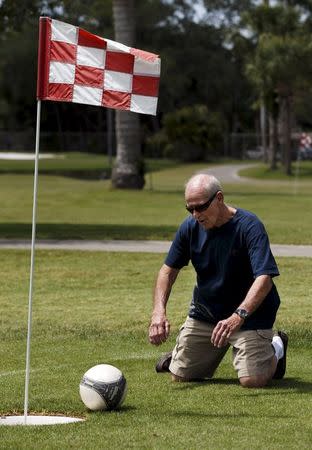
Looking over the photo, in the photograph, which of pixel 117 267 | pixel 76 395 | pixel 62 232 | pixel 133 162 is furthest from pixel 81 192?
pixel 76 395

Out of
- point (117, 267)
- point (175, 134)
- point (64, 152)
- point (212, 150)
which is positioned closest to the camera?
point (117, 267)

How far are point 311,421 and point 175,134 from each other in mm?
68334

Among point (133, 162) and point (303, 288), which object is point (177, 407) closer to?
point (303, 288)

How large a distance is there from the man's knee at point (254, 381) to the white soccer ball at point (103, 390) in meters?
1.08

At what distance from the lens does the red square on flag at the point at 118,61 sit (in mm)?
8000

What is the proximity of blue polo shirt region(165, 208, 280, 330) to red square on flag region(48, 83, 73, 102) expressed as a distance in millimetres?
1213

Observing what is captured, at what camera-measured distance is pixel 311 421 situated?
24.0 feet

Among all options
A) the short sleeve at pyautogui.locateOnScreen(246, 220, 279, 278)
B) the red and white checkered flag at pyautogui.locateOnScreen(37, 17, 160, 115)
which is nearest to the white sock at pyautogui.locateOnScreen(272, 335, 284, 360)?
the short sleeve at pyautogui.locateOnScreen(246, 220, 279, 278)

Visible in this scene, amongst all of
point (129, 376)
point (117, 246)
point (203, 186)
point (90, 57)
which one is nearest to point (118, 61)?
point (90, 57)

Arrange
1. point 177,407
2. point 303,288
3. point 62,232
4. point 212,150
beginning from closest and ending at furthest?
point 177,407 < point 303,288 < point 62,232 < point 212,150

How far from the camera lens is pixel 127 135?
36344 millimetres

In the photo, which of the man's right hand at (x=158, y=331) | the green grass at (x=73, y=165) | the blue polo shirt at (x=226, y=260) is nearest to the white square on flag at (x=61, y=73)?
the blue polo shirt at (x=226, y=260)

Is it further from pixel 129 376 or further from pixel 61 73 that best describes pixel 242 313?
pixel 61 73

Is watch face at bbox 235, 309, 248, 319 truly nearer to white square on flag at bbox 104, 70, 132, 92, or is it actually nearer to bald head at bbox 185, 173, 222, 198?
bald head at bbox 185, 173, 222, 198
